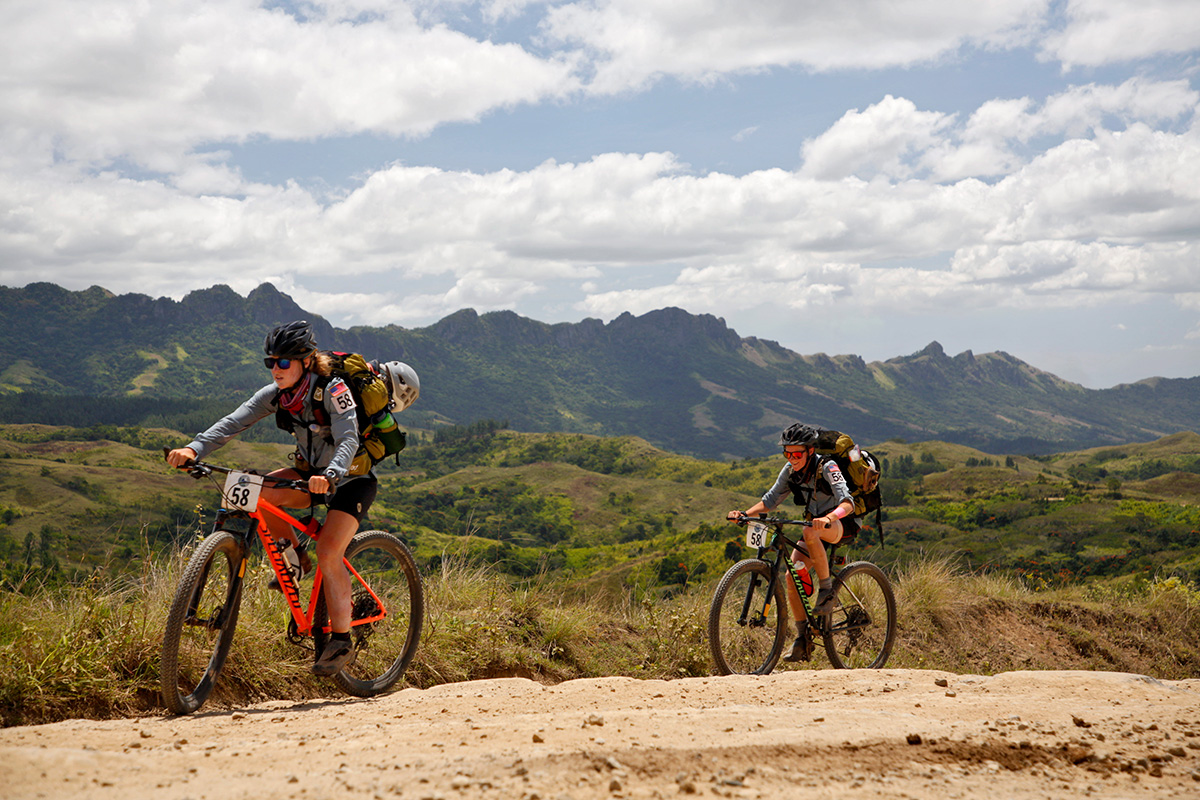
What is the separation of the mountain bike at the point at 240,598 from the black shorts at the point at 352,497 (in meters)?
0.20

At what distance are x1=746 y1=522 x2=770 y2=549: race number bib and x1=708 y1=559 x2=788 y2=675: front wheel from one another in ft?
0.52

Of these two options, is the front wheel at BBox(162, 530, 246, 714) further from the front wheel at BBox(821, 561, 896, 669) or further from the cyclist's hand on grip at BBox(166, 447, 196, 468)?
the front wheel at BBox(821, 561, 896, 669)

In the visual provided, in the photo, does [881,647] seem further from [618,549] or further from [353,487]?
[618,549]

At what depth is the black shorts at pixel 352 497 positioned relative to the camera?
16.4 feet

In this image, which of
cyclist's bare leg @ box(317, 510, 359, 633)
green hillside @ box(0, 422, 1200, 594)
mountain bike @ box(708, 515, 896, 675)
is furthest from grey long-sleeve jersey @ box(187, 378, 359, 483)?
mountain bike @ box(708, 515, 896, 675)

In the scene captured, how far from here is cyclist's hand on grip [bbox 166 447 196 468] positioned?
4570mm

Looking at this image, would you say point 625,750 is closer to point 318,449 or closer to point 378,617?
point 378,617

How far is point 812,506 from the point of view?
7320 mm

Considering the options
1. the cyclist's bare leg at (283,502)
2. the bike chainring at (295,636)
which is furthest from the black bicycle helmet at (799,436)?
the bike chainring at (295,636)

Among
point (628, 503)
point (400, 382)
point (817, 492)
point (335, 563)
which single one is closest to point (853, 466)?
point (817, 492)

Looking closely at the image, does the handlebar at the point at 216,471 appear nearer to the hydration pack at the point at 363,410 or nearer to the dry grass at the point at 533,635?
the hydration pack at the point at 363,410

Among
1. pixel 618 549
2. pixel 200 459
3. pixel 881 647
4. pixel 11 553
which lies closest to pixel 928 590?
pixel 881 647

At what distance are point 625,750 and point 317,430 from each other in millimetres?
2831

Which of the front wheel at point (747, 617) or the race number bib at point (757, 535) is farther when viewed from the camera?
the race number bib at point (757, 535)
